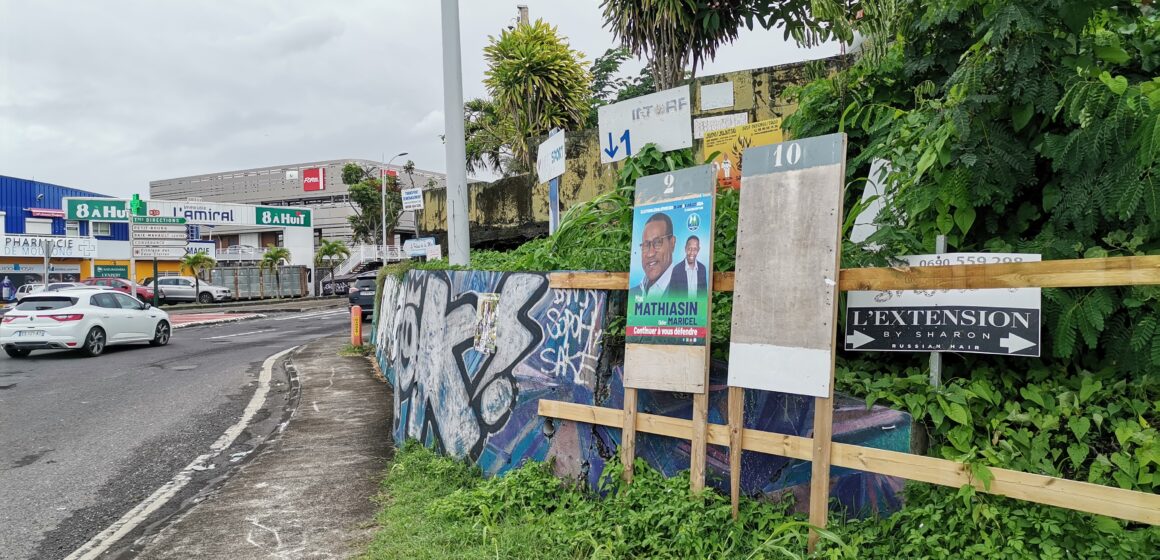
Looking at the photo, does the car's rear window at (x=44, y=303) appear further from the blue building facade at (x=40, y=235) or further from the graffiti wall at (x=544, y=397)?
the blue building facade at (x=40, y=235)

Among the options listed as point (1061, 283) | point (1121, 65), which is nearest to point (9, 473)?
point (1061, 283)

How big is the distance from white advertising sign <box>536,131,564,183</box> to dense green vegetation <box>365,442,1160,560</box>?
254 cm

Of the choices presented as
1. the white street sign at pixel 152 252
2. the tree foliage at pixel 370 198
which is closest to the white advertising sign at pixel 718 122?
the white street sign at pixel 152 252

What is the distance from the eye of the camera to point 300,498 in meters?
5.19

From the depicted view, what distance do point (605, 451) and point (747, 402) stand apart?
3.24 feet

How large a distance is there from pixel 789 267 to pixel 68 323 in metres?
15.6

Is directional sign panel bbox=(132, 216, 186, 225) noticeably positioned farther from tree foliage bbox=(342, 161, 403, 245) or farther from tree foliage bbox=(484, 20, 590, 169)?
tree foliage bbox=(484, 20, 590, 169)

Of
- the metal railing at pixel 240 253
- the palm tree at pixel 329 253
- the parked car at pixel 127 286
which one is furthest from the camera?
the metal railing at pixel 240 253

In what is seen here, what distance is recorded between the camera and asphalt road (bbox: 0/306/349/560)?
5.19m

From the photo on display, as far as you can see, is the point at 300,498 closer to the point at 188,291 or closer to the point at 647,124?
the point at 647,124

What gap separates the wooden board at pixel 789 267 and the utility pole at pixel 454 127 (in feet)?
14.2

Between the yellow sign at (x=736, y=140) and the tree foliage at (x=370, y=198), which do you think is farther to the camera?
the tree foliage at (x=370, y=198)

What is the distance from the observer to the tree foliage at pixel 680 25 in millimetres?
9484

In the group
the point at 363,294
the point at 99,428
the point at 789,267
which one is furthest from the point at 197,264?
the point at 789,267
